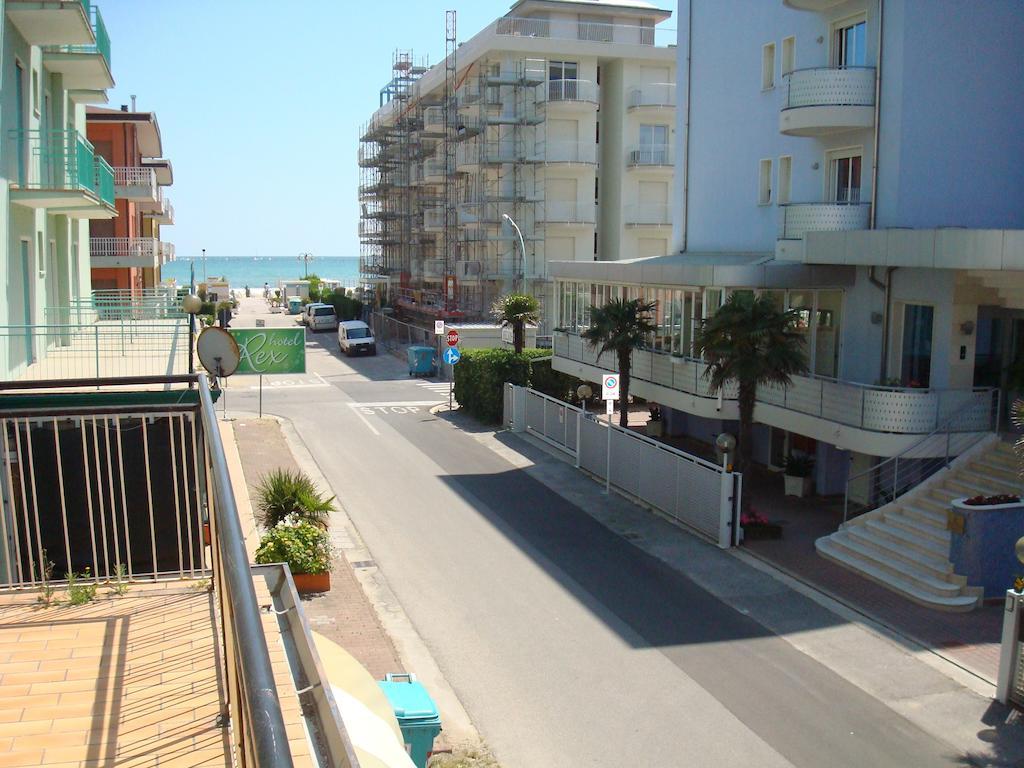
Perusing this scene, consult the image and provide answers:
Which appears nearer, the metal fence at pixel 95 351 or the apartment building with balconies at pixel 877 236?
the metal fence at pixel 95 351

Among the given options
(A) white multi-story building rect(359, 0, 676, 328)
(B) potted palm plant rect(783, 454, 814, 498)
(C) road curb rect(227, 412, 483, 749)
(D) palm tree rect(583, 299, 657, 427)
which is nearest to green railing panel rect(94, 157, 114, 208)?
(C) road curb rect(227, 412, 483, 749)

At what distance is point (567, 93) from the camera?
5297cm

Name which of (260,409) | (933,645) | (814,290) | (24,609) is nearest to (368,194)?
(260,409)

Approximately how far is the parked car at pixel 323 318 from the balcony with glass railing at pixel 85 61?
51.7m

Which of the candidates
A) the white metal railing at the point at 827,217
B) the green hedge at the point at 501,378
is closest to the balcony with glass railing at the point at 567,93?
the green hedge at the point at 501,378

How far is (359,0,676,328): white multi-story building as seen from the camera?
53.1 m

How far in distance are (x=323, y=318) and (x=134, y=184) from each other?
103 ft

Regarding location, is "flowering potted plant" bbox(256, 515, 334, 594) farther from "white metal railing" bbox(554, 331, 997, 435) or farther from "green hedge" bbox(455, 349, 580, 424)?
"green hedge" bbox(455, 349, 580, 424)

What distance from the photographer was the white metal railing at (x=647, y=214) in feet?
177

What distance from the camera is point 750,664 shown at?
1403 cm

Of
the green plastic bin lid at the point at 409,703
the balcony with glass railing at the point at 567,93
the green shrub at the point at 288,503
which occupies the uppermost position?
the balcony with glass railing at the point at 567,93

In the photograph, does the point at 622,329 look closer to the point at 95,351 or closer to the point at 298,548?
the point at 298,548

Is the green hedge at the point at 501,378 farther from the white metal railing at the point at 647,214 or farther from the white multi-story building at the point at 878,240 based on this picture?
the white metal railing at the point at 647,214

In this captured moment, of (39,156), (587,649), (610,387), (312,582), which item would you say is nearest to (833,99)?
(610,387)
